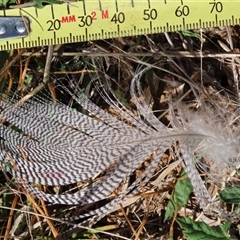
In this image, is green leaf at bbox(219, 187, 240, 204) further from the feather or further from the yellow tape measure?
the yellow tape measure

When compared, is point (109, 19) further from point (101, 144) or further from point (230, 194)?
point (230, 194)

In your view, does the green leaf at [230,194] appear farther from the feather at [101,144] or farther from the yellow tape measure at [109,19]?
the yellow tape measure at [109,19]

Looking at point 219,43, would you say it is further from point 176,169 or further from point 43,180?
point 43,180

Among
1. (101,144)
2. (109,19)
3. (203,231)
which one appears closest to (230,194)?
(203,231)

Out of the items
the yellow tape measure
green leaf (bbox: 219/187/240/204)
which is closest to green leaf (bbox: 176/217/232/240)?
green leaf (bbox: 219/187/240/204)

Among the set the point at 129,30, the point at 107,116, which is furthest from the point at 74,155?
the point at 129,30

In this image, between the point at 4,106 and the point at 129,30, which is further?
the point at 4,106
